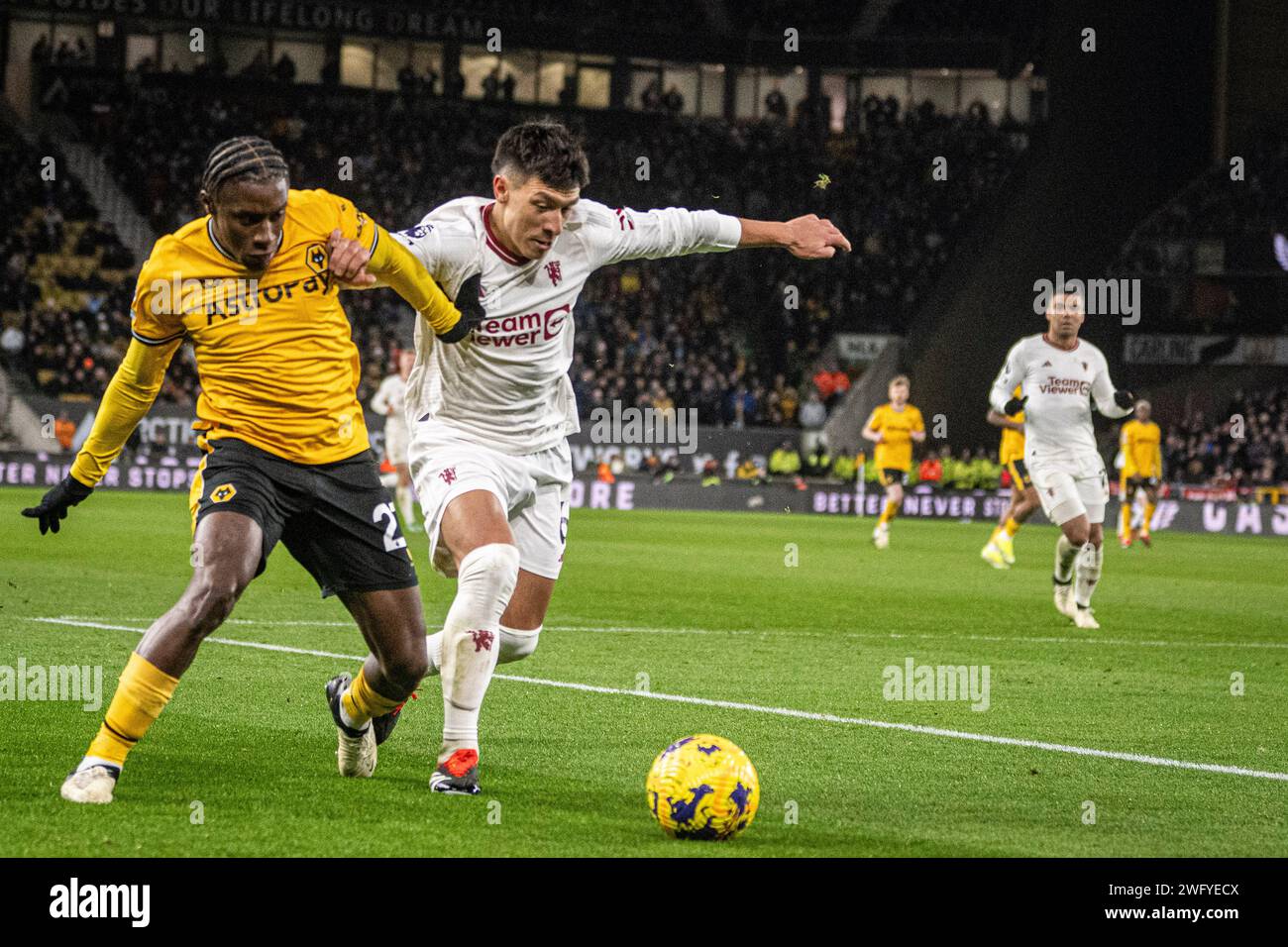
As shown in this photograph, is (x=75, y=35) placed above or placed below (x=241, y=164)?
above

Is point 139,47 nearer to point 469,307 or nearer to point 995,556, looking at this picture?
point 995,556

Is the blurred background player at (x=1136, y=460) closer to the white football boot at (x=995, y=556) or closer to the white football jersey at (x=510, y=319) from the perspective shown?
the white football boot at (x=995, y=556)

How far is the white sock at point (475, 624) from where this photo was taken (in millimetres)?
6059

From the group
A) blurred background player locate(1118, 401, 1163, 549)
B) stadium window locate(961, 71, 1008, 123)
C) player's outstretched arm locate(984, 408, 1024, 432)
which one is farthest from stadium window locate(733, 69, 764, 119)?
player's outstretched arm locate(984, 408, 1024, 432)

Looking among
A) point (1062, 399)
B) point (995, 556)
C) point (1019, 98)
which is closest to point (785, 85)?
point (1019, 98)

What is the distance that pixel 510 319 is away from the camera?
6508 mm

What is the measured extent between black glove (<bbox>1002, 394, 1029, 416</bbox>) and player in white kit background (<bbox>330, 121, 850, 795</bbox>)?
22.5ft

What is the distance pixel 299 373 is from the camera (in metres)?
5.84

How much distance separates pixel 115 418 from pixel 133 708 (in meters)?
0.98

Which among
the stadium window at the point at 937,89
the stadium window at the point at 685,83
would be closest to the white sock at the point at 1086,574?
the stadium window at the point at 685,83

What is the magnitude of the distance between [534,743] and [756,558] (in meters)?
13.1

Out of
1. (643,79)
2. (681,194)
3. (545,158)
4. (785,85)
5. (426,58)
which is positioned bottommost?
(545,158)
